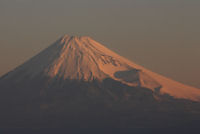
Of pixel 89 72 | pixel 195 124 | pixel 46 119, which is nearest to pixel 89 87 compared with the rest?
pixel 89 72

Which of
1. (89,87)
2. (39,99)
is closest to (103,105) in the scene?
(89,87)

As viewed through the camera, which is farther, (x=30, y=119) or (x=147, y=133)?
(x=30, y=119)

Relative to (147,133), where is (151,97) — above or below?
above

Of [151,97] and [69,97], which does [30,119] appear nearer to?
[69,97]

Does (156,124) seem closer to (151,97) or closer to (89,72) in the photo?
(151,97)

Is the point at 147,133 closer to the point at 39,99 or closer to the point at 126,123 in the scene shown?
the point at 126,123

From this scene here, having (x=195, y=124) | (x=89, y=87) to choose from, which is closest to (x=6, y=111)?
(x=89, y=87)

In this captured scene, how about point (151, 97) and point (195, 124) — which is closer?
point (195, 124)

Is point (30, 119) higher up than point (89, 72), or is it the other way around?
point (89, 72)
